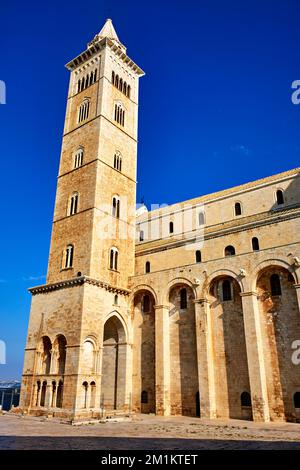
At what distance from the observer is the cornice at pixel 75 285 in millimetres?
21438

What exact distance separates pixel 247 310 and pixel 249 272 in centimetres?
213

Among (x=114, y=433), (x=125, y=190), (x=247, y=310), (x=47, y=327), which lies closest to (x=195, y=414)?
(x=247, y=310)

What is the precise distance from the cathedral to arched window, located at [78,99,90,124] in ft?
0.60

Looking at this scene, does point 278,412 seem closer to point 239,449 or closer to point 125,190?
point 239,449

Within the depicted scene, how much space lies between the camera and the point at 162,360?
21.9 m

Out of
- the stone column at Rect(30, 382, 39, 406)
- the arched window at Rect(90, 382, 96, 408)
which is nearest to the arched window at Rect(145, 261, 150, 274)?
the arched window at Rect(90, 382, 96, 408)

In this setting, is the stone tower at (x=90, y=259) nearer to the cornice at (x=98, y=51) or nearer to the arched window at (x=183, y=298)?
the cornice at (x=98, y=51)

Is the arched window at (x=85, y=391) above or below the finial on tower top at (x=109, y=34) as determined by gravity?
below

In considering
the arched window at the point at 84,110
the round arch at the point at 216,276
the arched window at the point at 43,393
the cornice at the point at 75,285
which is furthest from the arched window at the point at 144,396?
the arched window at the point at 84,110

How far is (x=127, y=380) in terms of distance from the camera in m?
22.8

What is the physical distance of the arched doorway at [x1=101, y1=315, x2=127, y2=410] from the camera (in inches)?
890

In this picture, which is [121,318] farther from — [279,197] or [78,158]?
[279,197]

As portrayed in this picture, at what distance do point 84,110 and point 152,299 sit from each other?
1594 centimetres

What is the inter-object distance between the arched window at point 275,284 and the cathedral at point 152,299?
0.06 m
